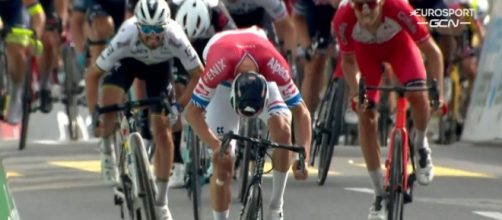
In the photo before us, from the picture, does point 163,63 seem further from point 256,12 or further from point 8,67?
point 8,67

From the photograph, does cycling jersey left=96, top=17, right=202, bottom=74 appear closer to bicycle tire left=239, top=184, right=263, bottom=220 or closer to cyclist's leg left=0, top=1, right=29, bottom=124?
bicycle tire left=239, top=184, right=263, bottom=220

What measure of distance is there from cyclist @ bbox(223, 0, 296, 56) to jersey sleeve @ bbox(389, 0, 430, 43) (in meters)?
3.21

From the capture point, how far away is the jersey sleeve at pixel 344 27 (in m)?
13.4

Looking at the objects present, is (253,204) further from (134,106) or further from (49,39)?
(49,39)

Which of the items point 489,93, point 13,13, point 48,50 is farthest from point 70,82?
point 489,93

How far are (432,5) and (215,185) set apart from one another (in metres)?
7.01

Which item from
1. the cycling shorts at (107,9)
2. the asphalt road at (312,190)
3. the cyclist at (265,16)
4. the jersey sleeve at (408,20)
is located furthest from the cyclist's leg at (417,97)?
the cycling shorts at (107,9)

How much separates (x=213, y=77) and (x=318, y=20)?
6027 mm

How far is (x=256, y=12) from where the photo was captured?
16484mm

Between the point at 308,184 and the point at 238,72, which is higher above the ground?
the point at 238,72

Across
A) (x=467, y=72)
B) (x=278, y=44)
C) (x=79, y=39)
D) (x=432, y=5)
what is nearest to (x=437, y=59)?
(x=278, y=44)

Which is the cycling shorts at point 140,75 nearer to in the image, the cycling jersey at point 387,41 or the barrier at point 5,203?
the cycling jersey at point 387,41

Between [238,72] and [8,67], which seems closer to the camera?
[238,72]

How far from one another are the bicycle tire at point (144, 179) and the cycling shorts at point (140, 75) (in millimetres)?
1332
